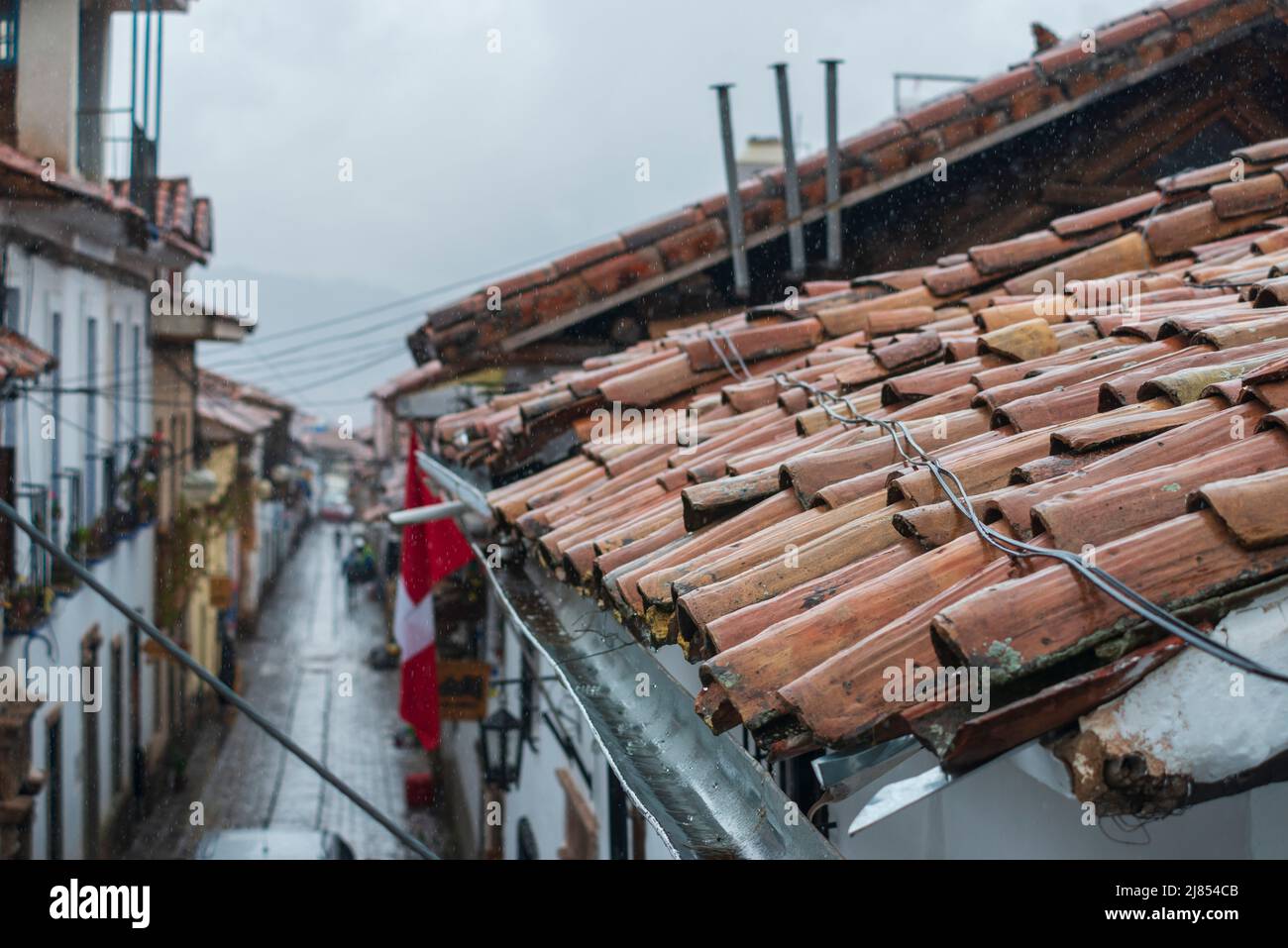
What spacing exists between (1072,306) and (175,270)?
65.9 ft

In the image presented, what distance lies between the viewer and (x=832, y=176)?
8547mm

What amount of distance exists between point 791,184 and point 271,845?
8179 millimetres

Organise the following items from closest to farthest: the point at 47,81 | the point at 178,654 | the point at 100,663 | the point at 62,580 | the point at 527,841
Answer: the point at 178,654, the point at 527,841, the point at 62,580, the point at 47,81, the point at 100,663

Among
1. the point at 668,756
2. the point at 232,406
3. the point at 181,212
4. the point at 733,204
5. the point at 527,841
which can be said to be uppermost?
the point at 181,212

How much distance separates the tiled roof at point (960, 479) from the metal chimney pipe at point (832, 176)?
1850 mm

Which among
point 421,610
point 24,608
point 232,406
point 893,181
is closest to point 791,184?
point 893,181

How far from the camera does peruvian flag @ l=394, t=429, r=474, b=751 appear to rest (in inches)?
381

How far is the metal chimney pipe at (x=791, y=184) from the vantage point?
26.8 ft

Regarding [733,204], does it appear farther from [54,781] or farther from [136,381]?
[136,381]

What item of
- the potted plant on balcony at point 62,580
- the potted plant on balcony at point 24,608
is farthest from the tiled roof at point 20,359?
the potted plant on balcony at point 62,580

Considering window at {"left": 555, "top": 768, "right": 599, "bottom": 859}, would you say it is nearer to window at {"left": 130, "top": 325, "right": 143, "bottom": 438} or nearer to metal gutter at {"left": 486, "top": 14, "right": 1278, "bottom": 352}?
metal gutter at {"left": 486, "top": 14, "right": 1278, "bottom": 352}

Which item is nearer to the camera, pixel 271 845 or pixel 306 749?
pixel 271 845

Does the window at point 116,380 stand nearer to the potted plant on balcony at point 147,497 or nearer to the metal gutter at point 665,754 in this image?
the potted plant on balcony at point 147,497
